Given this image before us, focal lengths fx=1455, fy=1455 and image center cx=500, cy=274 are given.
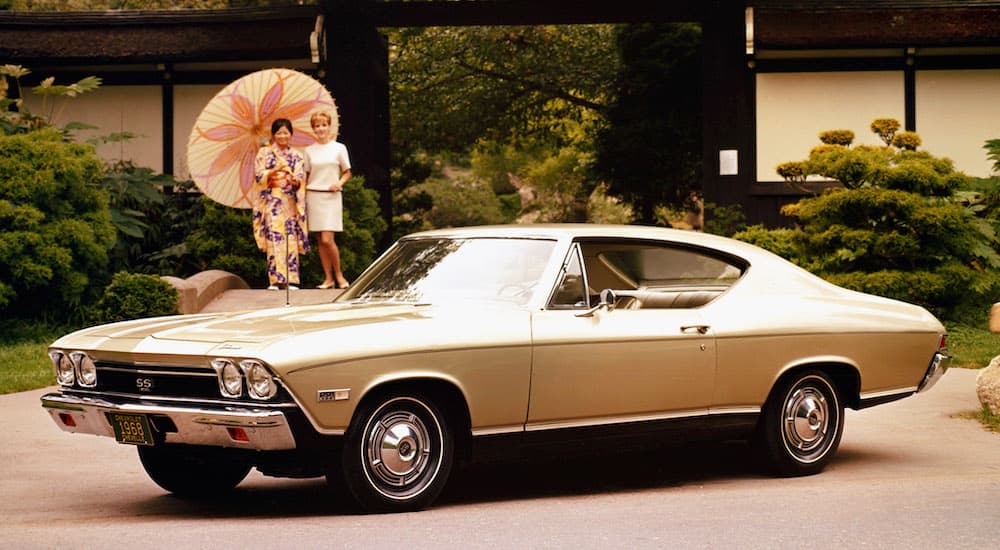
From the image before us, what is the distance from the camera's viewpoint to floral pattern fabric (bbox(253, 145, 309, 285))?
16.2m

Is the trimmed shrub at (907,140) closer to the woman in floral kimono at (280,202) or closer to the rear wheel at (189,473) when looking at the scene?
the woman in floral kimono at (280,202)

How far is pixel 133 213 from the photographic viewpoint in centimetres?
1905

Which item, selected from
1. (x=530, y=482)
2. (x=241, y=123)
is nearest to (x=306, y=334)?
(x=530, y=482)

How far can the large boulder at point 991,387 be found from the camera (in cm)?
1023

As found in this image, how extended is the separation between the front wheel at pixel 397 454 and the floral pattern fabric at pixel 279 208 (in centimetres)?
922

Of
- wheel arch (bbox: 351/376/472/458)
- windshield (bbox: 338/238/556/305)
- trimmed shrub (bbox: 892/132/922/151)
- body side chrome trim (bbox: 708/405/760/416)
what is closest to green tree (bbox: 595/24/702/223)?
trimmed shrub (bbox: 892/132/922/151)

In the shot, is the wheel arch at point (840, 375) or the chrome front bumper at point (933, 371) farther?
the chrome front bumper at point (933, 371)

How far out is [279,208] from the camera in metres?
16.5

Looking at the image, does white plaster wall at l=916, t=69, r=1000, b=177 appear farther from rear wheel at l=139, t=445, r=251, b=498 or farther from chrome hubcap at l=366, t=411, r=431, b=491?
chrome hubcap at l=366, t=411, r=431, b=491

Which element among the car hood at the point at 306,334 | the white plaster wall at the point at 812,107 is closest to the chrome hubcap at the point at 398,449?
the car hood at the point at 306,334

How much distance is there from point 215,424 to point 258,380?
0.91ft

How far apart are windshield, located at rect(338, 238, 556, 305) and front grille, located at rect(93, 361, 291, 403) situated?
144 cm

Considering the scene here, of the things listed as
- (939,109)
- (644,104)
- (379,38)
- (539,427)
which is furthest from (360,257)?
(539,427)

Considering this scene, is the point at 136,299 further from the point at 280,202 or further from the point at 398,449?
the point at 398,449
